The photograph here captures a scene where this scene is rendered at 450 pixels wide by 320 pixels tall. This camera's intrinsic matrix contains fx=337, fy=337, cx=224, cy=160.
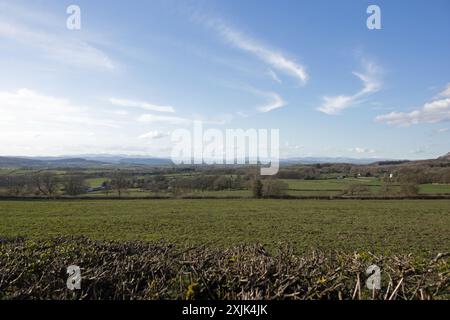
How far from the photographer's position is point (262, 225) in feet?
89.9

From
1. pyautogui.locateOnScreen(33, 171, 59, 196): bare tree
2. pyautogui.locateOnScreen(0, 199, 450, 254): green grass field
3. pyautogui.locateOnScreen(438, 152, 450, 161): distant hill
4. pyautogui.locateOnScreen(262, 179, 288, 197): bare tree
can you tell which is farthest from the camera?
pyautogui.locateOnScreen(438, 152, 450, 161): distant hill

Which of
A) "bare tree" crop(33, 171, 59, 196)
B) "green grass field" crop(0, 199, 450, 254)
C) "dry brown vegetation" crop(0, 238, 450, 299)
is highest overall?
"dry brown vegetation" crop(0, 238, 450, 299)

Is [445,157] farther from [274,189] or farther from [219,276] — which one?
[219,276]

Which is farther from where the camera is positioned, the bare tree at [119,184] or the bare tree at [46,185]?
the bare tree at [119,184]

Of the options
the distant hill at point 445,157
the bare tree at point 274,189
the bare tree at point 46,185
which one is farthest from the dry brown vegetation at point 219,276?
the distant hill at point 445,157

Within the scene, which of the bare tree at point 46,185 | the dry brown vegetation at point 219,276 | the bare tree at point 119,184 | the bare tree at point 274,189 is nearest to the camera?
the dry brown vegetation at point 219,276

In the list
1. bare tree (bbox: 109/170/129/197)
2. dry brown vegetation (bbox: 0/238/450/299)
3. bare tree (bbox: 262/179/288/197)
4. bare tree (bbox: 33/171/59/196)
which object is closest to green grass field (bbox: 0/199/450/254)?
bare tree (bbox: 262/179/288/197)

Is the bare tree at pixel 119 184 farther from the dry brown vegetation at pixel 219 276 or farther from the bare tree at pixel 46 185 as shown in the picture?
the dry brown vegetation at pixel 219 276

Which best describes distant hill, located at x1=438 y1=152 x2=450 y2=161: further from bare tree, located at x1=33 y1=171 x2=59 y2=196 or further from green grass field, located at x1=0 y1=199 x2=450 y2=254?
bare tree, located at x1=33 y1=171 x2=59 y2=196

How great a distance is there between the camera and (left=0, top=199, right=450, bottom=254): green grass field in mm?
20578

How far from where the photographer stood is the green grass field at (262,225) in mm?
20578

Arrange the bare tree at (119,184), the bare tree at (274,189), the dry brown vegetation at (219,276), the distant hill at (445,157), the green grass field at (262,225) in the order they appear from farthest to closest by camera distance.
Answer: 1. the distant hill at (445,157)
2. the bare tree at (119,184)
3. the bare tree at (274,189)
4. the green grass field at (262,225)
5. the dry brown vegetation at (219,276)

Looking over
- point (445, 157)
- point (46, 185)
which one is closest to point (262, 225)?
point (46, 185)
